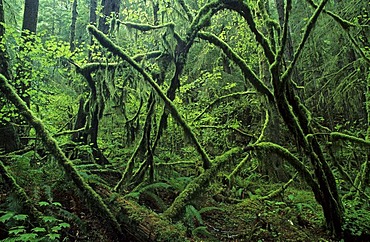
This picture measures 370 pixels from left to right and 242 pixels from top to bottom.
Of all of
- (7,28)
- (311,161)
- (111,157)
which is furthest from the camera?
(111,157)

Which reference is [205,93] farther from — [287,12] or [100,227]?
[100,227]

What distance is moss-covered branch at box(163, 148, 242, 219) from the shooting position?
5625mm

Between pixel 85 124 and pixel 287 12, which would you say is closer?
pixel 287 12

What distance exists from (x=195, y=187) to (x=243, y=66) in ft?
8.56

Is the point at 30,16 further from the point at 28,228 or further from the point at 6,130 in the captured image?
the point at 28,228

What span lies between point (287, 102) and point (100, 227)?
4192 mm

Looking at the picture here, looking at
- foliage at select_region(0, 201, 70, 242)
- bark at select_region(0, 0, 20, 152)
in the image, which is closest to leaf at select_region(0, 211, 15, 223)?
foliage at select_region(0, 201, 70, 242)

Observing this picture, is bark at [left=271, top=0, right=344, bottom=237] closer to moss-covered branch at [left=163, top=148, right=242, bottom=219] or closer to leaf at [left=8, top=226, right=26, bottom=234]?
moss-covered branch at [left=163, top=148, right=242, bottom=219]

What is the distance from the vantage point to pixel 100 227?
17.0 feet

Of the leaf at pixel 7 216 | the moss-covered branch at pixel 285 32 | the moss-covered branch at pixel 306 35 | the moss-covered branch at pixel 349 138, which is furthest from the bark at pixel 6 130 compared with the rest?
the moss-covered branch at pixel 349 138

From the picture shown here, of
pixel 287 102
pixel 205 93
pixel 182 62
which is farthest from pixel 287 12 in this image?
pixel 205 93

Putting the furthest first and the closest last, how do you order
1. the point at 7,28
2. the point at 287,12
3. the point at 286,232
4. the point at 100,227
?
the point at 7,28 → the point at 286,232 → the point at 287,12 → the point at 100,227

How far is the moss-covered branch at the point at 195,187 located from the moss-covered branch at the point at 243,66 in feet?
4.29

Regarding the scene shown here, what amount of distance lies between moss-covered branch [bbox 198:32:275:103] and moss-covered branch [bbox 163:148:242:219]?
131cm
